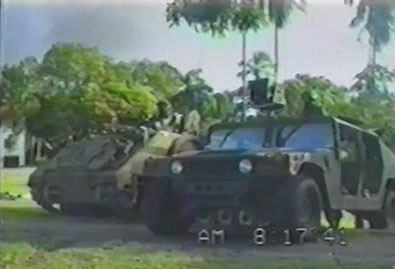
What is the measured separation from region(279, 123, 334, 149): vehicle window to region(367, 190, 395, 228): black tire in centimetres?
25

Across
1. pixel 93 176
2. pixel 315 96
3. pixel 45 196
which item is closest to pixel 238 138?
pixel 315 96

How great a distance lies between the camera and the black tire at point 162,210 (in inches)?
114

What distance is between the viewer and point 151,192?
9.60 feet

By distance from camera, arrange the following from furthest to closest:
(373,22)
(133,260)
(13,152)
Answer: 1. (13,152)
2. (133,260)
3. (373,22)

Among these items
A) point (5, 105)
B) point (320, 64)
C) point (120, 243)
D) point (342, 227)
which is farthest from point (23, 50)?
point (342, 227)

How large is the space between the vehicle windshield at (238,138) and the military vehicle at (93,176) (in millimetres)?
221

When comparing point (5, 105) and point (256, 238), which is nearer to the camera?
point (256, 238)

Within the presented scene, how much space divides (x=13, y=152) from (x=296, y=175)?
38.3 inches

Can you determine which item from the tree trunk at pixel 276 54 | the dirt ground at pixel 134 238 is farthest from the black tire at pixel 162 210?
the tree trunk at pixel 276 54

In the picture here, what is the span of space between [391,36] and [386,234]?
2.08 ft

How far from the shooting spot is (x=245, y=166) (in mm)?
2820

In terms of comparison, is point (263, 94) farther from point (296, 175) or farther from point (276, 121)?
point (296, 175)

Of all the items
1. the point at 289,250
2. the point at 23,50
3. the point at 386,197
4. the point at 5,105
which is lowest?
the point at 289,250

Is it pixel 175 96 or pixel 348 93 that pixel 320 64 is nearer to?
pixel 348 93
